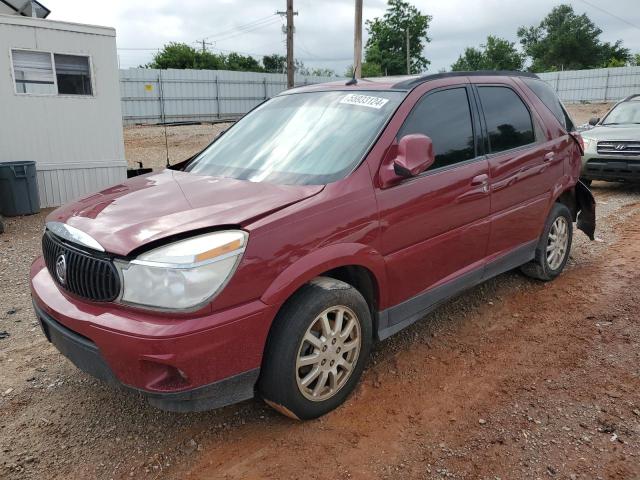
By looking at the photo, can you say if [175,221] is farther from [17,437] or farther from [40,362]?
[40,362]

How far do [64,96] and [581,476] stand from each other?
9.04 m

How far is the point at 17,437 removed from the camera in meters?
2.87

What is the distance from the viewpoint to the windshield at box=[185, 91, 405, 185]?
311 centimetres

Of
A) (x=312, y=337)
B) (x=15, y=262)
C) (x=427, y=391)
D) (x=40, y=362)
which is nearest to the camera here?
(x=312, y=337)

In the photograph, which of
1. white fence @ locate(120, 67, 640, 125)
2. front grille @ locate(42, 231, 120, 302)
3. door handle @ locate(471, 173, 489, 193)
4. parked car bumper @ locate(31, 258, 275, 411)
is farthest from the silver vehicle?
white fence @ locate(120, 67, 640, 125)

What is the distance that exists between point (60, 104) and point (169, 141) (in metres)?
13.3

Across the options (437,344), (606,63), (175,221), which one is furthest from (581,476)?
(606,63)

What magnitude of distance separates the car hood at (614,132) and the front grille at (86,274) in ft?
29.9

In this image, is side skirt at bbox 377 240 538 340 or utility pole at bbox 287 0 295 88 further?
utility pole at bbox 287 0 295 88

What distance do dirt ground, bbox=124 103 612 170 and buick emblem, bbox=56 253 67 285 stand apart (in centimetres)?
1237

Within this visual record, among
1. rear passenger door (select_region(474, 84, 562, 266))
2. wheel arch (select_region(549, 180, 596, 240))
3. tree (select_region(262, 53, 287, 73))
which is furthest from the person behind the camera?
tree (select_region(262, 53, 287, 73))

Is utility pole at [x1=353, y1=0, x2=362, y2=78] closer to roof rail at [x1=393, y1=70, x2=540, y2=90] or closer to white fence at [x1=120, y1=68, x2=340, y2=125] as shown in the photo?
white fence at [x1=120, y1=68, x2=340, y2=125]

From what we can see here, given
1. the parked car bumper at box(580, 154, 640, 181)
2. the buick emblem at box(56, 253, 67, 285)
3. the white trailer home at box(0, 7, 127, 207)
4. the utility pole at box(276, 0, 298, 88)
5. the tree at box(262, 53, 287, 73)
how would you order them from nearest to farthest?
the buick emblem at box(56, 253, 67, 285)
the white trailer home at box(0, 7, 127, 207)
the parked car bumper at box(580, 154, 640, 181)
the utility pole at box(276, 0, 298, 88)
the tree at box(262, 53, 287, 73)

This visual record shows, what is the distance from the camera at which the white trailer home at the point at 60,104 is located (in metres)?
8.26
